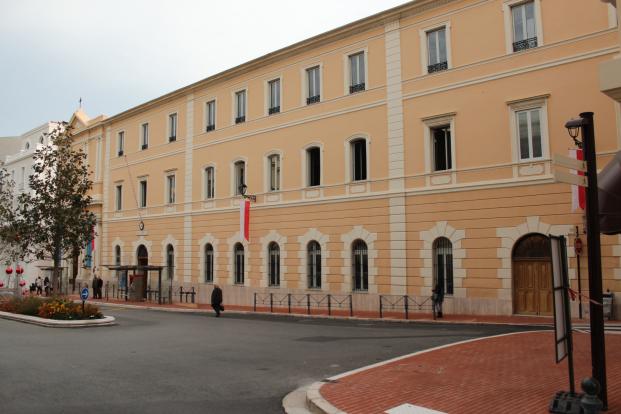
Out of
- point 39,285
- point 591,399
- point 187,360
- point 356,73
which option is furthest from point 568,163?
point 39,285

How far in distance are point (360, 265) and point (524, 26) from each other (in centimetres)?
1156

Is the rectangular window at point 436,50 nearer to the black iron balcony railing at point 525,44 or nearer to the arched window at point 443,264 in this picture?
the black iron balcony railing at point 525,44

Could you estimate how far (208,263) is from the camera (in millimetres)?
31703

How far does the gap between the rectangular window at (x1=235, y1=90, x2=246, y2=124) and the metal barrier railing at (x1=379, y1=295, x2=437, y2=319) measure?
13269mm

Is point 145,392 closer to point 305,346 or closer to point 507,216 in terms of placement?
point 305,346

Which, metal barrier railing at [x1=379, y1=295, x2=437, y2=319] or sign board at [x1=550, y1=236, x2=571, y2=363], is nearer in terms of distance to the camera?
sign board at [x1=550, y1=236, x2=571, y2=363]

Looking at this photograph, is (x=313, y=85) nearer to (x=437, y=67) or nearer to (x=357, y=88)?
(x=357, y=88)

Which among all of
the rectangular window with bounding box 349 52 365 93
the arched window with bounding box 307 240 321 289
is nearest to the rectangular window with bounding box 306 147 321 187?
the arched window with bounding box 307 240 321 289

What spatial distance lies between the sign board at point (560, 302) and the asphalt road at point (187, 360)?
388cm

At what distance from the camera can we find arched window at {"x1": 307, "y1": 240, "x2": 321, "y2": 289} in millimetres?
25812

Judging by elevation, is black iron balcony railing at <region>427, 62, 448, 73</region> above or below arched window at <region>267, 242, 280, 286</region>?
above

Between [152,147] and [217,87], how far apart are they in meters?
7.35

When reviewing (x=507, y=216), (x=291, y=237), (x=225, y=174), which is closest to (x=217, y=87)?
(x=225, y=174)

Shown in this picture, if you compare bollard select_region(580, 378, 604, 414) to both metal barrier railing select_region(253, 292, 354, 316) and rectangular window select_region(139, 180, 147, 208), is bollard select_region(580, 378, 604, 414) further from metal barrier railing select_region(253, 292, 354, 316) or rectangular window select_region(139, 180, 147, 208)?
rectangular window select_region(139, 180, 147, 208)
